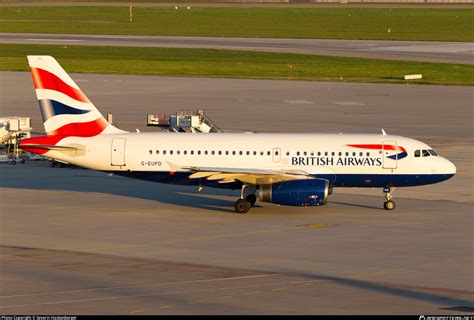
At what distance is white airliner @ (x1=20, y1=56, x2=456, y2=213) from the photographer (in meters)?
56.2

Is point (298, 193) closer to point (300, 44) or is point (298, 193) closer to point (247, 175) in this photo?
point (247, 175)

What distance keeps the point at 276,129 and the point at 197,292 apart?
53.6 metres

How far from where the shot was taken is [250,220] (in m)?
53.8

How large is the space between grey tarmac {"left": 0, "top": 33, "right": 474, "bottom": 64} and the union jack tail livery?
3735 inches

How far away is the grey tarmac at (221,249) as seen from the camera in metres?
36.4

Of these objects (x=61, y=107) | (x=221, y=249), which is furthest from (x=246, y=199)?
(x=61, y=107)

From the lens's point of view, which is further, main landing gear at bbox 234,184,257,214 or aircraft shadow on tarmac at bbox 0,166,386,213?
aircraft shadow on tarmac at bbox 0,166,386,213

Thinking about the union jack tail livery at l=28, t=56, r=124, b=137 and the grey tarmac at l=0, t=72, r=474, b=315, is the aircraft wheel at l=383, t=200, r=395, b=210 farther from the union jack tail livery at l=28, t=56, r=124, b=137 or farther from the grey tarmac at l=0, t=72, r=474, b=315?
the union jack tail livery at l=28, t=56, r=124, b=137

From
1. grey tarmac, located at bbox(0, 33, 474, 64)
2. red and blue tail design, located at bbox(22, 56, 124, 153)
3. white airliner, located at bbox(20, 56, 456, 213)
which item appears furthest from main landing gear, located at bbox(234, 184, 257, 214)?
grey tarmac, located at bbox(0, 33, 474, 64)

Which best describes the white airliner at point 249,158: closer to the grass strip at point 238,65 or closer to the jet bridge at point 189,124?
the jet bridge at point 189,124

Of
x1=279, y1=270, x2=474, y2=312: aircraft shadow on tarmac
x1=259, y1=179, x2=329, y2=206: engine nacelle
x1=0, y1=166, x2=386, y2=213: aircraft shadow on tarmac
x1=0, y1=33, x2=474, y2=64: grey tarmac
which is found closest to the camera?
x1=279, y1=270, x2=474, y2=312: aircraft shadow on tarmac

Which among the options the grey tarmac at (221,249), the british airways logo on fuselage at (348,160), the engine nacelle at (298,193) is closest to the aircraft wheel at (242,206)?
the grey tarmac at (221,249)

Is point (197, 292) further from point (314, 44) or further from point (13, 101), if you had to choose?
point (314, 44)

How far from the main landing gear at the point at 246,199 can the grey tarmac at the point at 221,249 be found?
65cm
